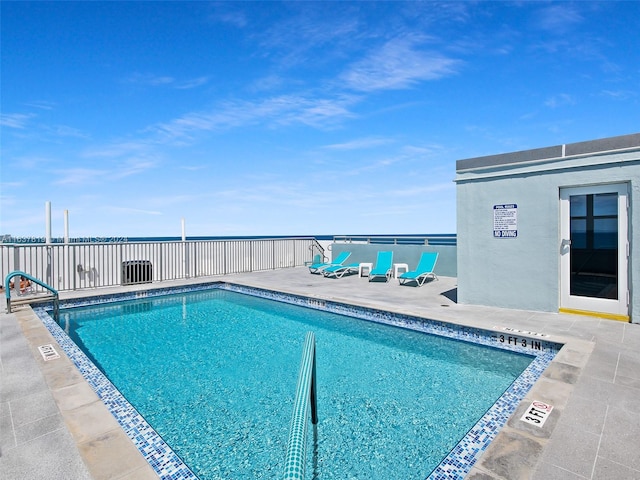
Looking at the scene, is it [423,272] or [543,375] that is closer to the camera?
[543,375]

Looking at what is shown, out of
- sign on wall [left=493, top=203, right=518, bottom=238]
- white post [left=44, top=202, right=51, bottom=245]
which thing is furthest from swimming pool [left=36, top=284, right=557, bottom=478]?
white post [left=44, top=202, right=51, bottom=245]

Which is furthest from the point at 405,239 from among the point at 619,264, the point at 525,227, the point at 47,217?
the point at 47,217

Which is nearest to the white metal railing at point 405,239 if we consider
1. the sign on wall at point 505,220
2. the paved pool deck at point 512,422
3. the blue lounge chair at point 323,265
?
the blue lounge chair at point 323,265

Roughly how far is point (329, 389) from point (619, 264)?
4776 millimetres

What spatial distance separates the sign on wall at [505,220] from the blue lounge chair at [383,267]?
3849 mm

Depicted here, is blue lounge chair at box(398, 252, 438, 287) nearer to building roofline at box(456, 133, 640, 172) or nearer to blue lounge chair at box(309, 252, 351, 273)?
blue lounge chair at box(309, 252, 351, 273)

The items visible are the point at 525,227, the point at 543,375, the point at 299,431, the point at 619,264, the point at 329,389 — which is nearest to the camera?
the point at 299,431

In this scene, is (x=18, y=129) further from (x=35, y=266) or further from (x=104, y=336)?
(x=104, y=336)

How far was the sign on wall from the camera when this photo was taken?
5.71 meters

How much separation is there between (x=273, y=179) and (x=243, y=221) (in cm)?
559

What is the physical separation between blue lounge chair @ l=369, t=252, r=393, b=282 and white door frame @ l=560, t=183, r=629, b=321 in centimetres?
454

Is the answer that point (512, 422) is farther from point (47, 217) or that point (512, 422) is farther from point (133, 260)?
point (47, 217)

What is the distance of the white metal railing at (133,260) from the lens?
799 centimetres

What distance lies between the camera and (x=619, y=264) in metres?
4.93
